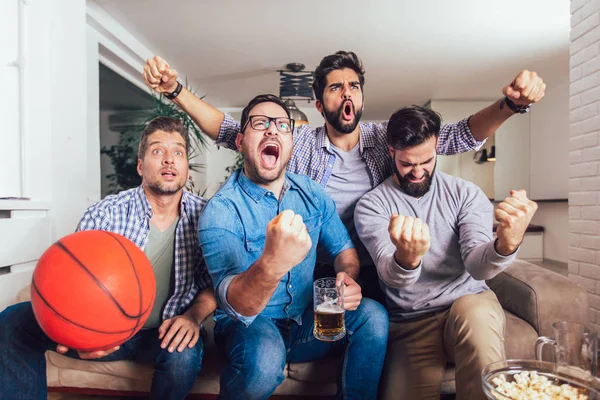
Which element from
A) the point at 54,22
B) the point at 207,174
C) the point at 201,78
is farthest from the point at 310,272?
the point at 207,174

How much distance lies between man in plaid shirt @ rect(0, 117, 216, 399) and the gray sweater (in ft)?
2.31

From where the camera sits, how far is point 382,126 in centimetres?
214

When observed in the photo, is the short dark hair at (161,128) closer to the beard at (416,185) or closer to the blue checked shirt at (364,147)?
the blue checked shirt at (364,147)

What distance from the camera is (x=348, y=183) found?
2018mm

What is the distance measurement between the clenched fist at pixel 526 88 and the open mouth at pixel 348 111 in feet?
2.21

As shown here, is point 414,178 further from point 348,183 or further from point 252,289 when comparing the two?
point 252,289

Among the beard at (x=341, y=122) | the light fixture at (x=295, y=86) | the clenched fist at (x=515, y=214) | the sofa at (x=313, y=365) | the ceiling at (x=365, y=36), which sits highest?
the ceiling at (x=365, y=36)

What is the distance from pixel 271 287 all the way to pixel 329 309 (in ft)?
0.96

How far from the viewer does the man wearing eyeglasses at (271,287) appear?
1.36 metres

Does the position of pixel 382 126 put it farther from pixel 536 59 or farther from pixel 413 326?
pixel 536 59

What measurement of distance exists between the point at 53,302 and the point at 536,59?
225 inches

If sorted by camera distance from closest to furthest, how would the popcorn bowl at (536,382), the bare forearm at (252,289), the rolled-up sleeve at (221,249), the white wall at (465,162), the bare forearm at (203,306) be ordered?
the popcorn bowl at (536,382) → the bare forearm at (252,289) → the rolled-up sleeve at (221,249) → the bare forearm at (203,306) → the white wall at (465,162)

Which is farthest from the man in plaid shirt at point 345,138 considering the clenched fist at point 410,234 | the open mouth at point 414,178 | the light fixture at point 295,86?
the light fixture at point 295,86

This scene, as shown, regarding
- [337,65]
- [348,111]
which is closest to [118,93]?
[337,65]
